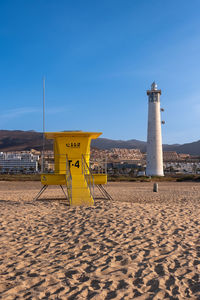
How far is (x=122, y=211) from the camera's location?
9523mm

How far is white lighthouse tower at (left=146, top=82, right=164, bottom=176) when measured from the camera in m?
38.4

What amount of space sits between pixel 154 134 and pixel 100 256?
3401 centimetres

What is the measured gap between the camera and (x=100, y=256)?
17.7 ft

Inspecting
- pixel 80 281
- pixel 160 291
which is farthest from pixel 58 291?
pixel 160 291

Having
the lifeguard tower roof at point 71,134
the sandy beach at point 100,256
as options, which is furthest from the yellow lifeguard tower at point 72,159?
the sandy beach at point 100,256

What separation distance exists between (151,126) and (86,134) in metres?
27.2

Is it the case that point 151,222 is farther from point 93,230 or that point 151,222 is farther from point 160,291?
point 160,291

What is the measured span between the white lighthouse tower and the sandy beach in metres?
29.8

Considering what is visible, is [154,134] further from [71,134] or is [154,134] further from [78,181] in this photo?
[78,181]

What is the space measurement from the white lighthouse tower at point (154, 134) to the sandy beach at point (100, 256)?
29786 millimetres

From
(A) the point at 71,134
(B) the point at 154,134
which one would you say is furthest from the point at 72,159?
(B) the point at 154,134

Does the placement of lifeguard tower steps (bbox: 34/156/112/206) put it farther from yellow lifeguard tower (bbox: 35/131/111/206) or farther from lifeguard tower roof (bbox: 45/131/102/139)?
lifeguard tower roof (bbox: 45/131/102/139)

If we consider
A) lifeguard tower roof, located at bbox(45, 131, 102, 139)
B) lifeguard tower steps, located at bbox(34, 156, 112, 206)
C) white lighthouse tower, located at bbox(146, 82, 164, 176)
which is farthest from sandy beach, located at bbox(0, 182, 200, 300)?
white lighthouse tower, located at bbox(146, 82, 164, 176)

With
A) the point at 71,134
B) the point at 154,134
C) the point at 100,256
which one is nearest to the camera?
the point at 100,256
